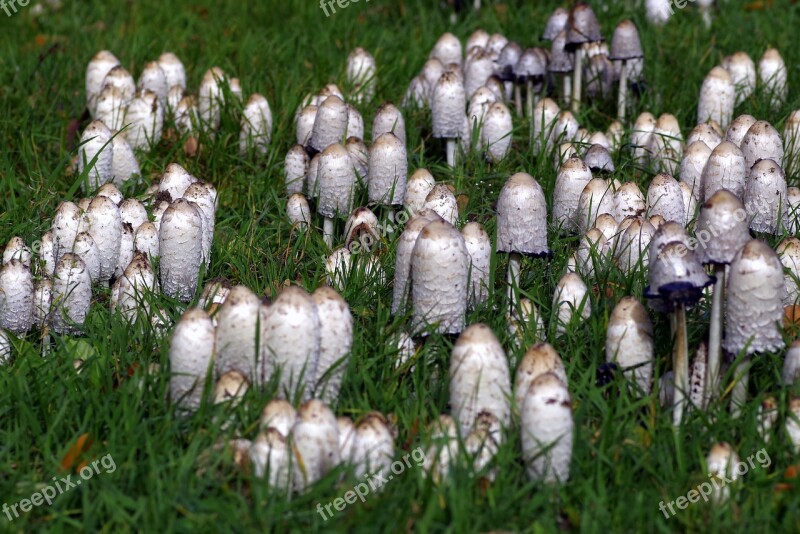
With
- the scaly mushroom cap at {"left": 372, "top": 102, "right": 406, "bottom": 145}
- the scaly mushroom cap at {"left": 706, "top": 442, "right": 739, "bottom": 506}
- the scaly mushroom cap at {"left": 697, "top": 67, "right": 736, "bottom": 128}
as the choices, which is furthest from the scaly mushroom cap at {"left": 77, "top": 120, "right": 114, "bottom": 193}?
the scaly mushroom cap at {"left": 706, "top": 442, "right": 739, "bottom": 506}

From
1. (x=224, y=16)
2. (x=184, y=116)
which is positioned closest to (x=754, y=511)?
(x=184, y=116)

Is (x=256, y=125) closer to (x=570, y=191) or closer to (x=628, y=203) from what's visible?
(x=570, y=191)

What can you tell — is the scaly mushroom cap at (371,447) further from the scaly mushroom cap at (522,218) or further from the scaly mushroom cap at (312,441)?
the scaly mushroom cap at (522,218)

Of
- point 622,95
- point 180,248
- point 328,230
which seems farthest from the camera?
point 622,95

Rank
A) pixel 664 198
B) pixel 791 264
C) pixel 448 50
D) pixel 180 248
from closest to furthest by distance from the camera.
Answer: pixel 791 264 < pixel 180 248 < pixel 664 198 < pixel 448 50

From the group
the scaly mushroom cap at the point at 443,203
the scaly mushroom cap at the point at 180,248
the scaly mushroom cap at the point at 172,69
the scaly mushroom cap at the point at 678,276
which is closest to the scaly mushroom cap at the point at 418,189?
the scaly mushroom cap at the point at 443,203

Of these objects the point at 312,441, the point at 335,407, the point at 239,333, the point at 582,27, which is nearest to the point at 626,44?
the point at 582,27

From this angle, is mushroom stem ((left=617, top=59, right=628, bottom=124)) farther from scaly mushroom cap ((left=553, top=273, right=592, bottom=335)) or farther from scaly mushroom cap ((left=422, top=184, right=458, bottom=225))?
scaly mushroom cap ((left=553, top=273, right=592, bottom=335))
